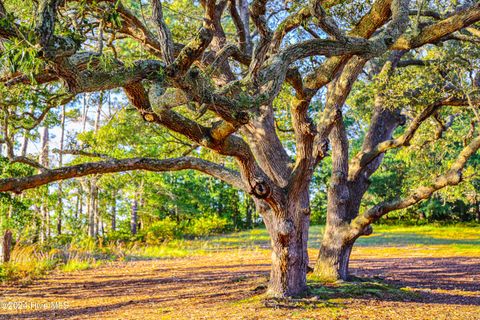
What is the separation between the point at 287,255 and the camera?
262 inches

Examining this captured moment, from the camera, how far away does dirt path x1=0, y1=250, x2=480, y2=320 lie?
6137 mm

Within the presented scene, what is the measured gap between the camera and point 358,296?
23.3ft

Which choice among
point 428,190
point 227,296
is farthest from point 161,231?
point 428,190

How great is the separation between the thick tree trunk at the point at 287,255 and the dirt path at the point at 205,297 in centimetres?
45

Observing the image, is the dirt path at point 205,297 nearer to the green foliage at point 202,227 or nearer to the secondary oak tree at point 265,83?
the secondary oak tree at point 265,83

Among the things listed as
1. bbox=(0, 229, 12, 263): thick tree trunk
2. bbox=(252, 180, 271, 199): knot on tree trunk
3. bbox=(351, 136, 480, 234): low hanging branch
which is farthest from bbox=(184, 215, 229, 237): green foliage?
bbox=(252, 180, 271, 199): knot on tree trunk

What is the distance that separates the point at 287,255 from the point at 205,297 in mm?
1912

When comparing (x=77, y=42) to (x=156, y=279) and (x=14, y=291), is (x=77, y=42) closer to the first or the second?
(x=14, y=291)

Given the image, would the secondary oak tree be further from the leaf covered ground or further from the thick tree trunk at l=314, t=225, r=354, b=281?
the leaf covered ground

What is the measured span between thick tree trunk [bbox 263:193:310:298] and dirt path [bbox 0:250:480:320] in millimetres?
447

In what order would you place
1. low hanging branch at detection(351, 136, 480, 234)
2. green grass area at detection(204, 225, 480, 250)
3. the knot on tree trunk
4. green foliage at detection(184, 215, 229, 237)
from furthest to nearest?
green foliage at detection(184, 215, 229, 237), green grass area at detection(204, 225, 480, 250), low hanging branch at detection(351, 136, 480, 234), the knot on tree trunk

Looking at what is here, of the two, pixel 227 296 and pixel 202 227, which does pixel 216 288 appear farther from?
pixel 202 227

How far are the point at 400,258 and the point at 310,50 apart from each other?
41.5 ft

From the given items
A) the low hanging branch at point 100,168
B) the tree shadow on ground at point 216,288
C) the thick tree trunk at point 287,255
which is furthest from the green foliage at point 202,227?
the low hanging branch at point 100,168
